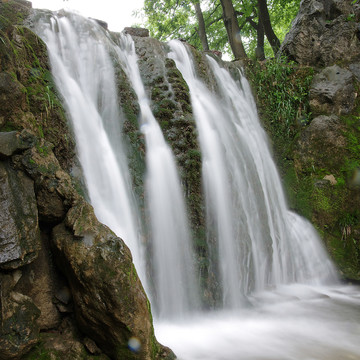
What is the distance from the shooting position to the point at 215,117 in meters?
5.84

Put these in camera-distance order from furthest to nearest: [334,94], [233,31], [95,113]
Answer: [233,31] → [334,94] → [95,113]

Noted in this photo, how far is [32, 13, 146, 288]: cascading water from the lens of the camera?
3596mm

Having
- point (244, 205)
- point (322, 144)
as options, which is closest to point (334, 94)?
point (322, 144)

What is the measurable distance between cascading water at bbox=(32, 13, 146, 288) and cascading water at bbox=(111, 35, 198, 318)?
0.90ft

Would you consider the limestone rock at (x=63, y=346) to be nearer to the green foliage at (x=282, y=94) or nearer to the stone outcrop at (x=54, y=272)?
the stone outcrop at (x=54, y=272)

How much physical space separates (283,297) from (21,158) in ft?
12.6

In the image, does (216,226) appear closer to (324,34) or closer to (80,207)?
(80,207)

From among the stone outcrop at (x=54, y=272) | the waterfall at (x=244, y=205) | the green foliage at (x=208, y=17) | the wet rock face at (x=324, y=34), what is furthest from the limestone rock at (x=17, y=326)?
the green foliage at (x=208, y=17)

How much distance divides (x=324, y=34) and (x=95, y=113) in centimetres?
652

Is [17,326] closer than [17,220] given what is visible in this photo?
Yes

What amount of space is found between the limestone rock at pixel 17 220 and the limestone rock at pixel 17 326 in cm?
23

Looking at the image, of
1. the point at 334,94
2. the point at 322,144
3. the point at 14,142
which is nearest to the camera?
the point at 14,142

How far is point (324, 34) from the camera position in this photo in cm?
807

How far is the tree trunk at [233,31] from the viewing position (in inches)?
382
